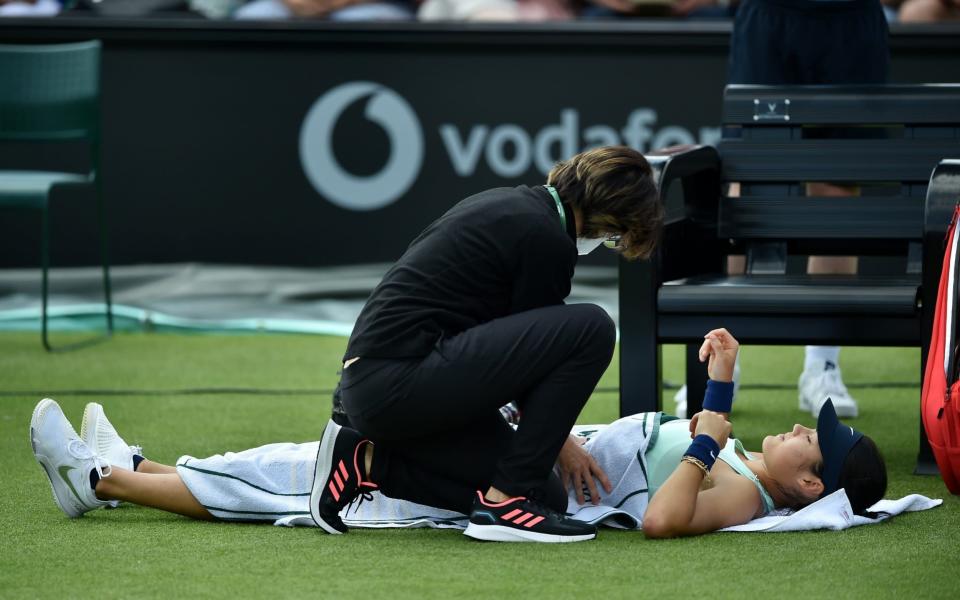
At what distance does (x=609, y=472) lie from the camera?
3.62m

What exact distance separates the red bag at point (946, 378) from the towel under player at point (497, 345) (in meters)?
0.86

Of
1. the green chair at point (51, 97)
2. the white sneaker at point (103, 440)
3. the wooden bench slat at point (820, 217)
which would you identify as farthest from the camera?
the green chair at point (51, 97)

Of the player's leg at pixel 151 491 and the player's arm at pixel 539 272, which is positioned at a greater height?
the player's arm at pixel 539 272

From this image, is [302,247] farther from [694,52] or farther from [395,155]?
[694,52]

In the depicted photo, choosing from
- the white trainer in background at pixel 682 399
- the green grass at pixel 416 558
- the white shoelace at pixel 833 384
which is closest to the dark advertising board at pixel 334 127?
the white trainer in background at pixel 682 399

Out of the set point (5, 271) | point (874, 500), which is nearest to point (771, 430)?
point (874, 500)

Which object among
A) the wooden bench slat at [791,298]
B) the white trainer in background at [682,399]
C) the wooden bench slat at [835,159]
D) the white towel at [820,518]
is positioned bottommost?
the white trainer in background at [682,399]

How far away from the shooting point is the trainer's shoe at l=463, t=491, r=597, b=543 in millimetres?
3305

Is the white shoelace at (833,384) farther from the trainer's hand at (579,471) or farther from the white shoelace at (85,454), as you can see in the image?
the white shoelace at (85,454)

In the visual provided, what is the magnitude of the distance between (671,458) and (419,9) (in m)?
4.65

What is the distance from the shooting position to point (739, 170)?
4980mm

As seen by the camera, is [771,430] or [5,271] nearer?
[771,430]

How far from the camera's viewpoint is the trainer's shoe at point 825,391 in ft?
16.4

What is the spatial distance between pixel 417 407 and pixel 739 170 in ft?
6.65
